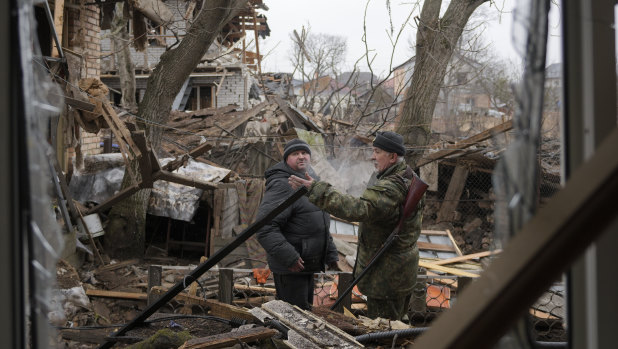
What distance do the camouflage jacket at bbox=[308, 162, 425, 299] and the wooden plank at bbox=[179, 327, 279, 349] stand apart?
154 cm

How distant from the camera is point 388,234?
167 inches

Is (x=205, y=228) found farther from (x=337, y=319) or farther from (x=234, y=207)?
(x=337, y=319)

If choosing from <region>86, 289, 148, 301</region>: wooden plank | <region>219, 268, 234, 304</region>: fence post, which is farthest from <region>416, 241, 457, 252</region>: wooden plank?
<region>219, 268, 234, 304</region>: fence post

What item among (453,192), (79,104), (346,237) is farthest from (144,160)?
(453,192)

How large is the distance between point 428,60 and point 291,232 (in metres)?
5.20

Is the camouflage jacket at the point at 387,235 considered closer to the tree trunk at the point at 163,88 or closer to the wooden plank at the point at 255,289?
the wooden plank at the point at 255,289

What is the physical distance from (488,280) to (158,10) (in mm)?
9298

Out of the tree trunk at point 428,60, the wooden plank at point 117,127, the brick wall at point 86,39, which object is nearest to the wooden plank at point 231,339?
the wooden plank at point 117,127

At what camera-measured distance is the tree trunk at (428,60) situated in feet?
28.5

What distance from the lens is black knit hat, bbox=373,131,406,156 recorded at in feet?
13.6

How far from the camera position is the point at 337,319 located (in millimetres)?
3359

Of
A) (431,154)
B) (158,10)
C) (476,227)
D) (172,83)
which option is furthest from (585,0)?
(476,227)

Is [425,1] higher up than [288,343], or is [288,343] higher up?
[425,1]

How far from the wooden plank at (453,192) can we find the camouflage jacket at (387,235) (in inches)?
359
